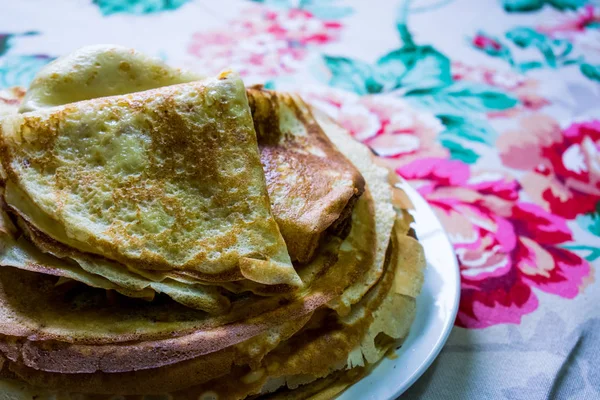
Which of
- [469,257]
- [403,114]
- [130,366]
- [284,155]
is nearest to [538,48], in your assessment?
[403,114]

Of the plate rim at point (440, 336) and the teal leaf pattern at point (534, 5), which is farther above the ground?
the plate rim at point (440, 336)

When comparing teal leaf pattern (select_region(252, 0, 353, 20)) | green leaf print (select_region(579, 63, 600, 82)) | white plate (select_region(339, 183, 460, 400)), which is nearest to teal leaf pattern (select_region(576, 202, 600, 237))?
white plate (select_region(339, 183, 460, 400))

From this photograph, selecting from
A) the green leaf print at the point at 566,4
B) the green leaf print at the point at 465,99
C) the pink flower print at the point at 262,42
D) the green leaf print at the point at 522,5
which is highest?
the pink flower print at the point at 262,42

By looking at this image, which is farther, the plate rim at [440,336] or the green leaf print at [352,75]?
the green leaf print at [352,75]

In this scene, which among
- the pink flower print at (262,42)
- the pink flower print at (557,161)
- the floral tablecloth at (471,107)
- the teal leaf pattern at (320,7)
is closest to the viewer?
the floral tablecloth at (471,107)

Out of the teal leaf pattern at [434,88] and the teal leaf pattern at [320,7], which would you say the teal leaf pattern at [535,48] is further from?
the teal leaf pattern at [320,7]

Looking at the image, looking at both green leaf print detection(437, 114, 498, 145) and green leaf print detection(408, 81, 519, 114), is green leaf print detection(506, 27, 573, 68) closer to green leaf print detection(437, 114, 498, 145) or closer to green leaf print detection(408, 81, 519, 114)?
green leaf print detection(408, 81, 519, 114)

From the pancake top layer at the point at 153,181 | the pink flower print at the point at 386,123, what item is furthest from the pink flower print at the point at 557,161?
the pancake top layer at the point at 153,181
